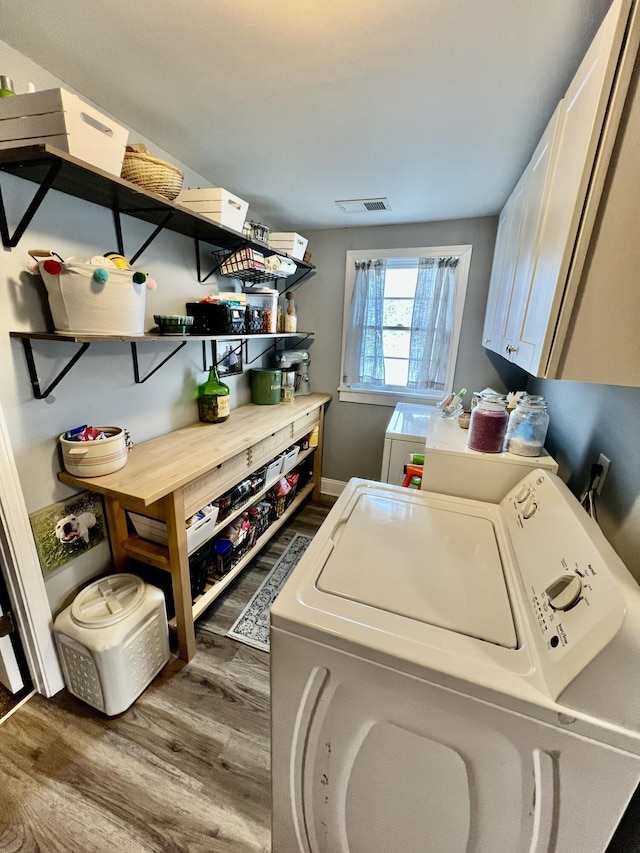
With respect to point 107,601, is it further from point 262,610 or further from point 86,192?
point 86,192

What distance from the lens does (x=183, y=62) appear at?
3.41ft

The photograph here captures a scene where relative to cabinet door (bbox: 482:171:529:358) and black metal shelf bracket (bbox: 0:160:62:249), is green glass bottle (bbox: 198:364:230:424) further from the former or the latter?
cabinet door (bbox: 482:171:529:358)

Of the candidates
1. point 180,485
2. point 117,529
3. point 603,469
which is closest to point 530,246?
point 603,469

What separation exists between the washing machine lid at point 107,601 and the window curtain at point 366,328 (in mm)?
2050

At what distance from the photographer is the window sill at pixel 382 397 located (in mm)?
2699

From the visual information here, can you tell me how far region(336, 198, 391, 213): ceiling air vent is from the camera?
2004mm

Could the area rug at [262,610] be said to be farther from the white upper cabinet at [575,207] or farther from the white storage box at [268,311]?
the white upper cabinet at [575,207]

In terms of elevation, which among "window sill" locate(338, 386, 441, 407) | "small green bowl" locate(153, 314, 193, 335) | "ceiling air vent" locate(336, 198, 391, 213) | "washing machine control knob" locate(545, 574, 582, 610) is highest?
"ceiling air vent" locate(336, 198, 391, 213)

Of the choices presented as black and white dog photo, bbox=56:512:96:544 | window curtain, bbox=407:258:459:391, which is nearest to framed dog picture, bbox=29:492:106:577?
black and white dog photo, bbox=56:512:96:544

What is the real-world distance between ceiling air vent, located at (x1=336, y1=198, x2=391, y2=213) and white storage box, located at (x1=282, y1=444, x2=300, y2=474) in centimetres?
161

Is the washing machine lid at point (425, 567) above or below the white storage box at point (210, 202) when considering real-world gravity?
below

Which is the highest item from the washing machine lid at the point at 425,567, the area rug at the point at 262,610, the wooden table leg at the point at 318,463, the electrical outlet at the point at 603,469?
the electrical outlet at the point at 603,469

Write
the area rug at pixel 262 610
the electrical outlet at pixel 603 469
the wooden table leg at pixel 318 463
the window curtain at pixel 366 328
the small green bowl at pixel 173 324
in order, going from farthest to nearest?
the wooden table leg at pixel 318 463, the window curtain at pixel 366 328, the area rug at pixel 262 610, the small green bowl at pixel 173 324, the electrical outlet at pixel 603 469

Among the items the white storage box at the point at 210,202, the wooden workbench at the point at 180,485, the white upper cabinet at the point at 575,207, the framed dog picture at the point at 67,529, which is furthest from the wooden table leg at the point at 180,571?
the white upper cabinet at the point at 575,207
